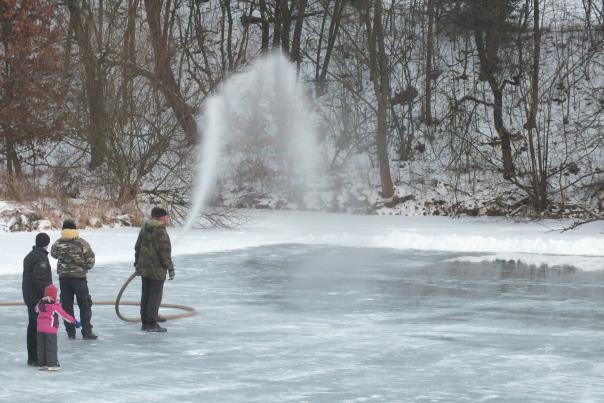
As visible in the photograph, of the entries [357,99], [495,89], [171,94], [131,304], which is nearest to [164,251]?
[131,304]

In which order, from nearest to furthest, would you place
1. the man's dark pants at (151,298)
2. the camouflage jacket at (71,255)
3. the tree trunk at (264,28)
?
the camouflage jacket at (71,255) < the man's dark pants at (151,298) < the tree trunk at (264,28)

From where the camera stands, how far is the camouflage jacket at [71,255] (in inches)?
452

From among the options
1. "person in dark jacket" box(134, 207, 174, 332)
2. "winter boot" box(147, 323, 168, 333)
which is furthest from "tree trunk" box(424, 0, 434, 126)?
"winter boot" box(147, 323, 168, 333)

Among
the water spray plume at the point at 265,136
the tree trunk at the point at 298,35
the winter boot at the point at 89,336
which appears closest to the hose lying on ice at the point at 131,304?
the winter boot at the point at 89,336

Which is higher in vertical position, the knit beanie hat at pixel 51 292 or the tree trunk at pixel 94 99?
Answer: the tree trunk at pixel 94 99

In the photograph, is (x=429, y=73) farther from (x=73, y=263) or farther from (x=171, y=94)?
(x=73, y=263)

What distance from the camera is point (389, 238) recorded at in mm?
25484

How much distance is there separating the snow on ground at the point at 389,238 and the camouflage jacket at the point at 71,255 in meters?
7.63

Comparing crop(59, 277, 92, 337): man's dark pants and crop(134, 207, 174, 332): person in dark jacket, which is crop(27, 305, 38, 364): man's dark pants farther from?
crop(134, 207, 174, 332): person in dark jacket

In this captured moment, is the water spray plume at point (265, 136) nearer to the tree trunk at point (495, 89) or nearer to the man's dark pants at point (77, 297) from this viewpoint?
the tree trunk at point (495, 89)

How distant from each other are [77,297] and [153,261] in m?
1.08

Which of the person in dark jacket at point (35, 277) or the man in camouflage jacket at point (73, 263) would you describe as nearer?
the person in dark jacket at point (35, 277)

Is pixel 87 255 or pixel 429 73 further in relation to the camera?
pixel 429 73

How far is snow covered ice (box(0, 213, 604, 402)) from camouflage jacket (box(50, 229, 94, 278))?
0.86 m
